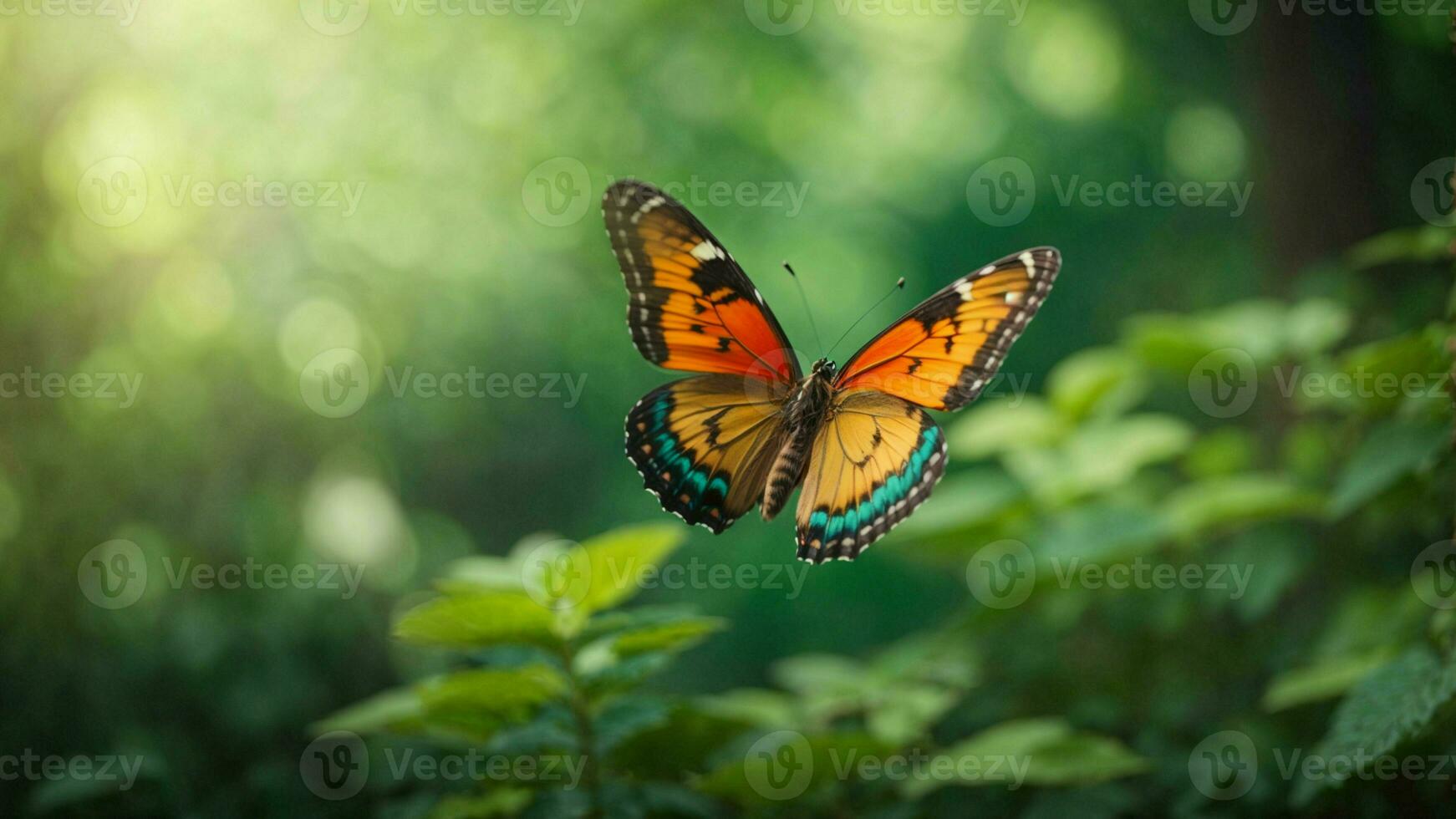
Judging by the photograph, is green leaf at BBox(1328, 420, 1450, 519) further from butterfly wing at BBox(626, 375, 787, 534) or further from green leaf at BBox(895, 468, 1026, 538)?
butterfly wing at BBox(626, 375, 787, 534)

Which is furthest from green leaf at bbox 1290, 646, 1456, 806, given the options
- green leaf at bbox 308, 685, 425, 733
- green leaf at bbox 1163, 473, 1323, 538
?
green leaf at bbox 308, 685, 425, 733

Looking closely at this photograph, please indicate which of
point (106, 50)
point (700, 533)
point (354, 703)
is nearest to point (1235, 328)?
point (354, 703)

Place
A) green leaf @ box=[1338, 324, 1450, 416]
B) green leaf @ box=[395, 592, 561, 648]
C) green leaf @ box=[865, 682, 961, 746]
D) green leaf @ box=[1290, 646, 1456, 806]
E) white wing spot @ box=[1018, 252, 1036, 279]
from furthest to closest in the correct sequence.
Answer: green leaf @ box=[865, 682, 961, 746] < white wing spot @ box=[1018, 252, 1036, 279] < green leaf @ box=[1338, 324, 1450, 416] < green leaf @ box=[395, 592, 561, 648] < green leaf @ box=[1290, 646, 1456, 806]

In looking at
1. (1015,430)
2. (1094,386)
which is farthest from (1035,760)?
(1094,386)

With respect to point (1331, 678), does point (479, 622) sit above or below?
above

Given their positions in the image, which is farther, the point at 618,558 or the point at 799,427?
the point at 799,427

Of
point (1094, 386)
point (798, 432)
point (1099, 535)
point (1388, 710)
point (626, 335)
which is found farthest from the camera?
point (626, 335)

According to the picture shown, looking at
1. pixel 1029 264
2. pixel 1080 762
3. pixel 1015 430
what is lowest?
pixel 1080 762

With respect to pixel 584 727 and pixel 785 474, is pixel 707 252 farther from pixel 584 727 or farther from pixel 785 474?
pixel 584 727
